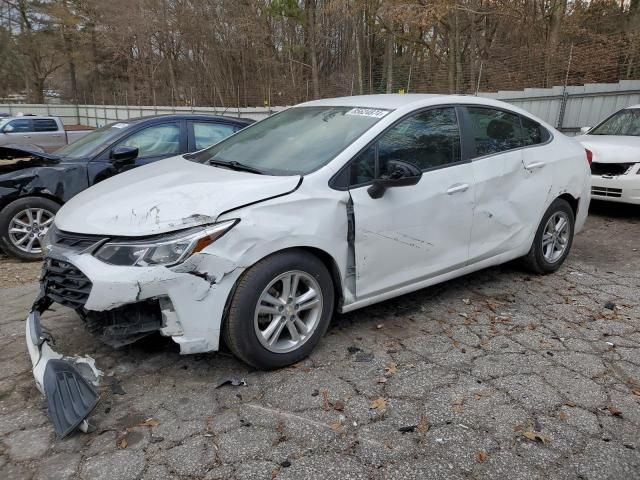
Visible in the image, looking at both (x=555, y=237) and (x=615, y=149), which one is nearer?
(x=555, y=237)

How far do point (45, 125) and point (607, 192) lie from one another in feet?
52.9

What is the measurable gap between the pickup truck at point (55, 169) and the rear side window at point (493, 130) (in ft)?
11.4

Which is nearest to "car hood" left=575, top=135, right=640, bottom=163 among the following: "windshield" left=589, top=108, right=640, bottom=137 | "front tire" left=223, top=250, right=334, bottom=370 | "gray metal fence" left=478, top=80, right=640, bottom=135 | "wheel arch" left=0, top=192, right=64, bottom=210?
"windshield" left=589, top=108, right=640, bottom=137

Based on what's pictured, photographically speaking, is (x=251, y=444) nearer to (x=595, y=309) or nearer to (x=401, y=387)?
(x=401, y=387)

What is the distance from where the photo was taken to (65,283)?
111 inches

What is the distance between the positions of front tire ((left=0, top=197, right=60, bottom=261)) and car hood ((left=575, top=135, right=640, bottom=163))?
6.80 metres

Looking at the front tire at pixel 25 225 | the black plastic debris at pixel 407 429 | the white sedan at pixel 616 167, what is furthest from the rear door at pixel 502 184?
the front tire at pixel 25 225

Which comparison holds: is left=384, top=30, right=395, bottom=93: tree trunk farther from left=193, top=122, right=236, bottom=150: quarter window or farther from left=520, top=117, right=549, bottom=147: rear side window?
left=520, top=117, right=549, bottom=147: rear side window

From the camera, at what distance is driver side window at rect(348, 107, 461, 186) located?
3.29 meters

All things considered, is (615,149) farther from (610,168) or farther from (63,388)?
(63,388)

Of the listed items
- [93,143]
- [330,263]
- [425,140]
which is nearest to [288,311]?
[330,263]

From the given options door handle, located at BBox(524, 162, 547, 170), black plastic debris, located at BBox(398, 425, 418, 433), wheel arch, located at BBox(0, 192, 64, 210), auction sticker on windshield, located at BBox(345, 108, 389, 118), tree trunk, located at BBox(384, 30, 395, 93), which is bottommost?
black plastic debris, located at BBox(398, 425, 418, 433)

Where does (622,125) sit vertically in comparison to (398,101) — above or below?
below

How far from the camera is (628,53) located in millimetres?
11156
